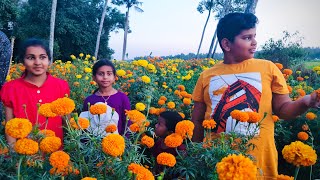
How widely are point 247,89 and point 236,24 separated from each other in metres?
0.43

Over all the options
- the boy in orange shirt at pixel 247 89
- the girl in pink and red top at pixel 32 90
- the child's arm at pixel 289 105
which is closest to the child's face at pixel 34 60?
the girl in pink and red top at pixel 32 90

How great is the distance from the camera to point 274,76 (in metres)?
1.92

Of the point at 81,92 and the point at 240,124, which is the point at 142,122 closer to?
the point at 240,124

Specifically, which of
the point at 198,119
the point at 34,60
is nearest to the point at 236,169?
the point at 198,119

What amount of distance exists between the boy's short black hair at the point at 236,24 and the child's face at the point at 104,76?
3.97 ft

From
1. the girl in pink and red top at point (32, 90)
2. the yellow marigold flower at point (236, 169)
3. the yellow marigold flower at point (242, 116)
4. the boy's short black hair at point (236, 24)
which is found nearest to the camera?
the yellow marigold flower at point (236, 169)

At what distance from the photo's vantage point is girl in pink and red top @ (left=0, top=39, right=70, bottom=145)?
7.52ft

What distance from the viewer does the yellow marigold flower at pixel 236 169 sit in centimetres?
93

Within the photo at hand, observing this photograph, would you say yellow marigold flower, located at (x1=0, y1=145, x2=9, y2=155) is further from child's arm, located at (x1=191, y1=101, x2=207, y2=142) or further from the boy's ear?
the boy's ear

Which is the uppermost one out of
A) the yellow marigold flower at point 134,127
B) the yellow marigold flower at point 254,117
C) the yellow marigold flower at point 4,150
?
the yellow marigold flower at point 254,117

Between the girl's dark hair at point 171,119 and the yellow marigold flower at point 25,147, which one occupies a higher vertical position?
the yellow marigold flower at point 25,147

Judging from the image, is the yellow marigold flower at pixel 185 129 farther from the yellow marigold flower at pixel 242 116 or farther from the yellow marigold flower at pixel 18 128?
the yellow marigold flower at pixel 18 128

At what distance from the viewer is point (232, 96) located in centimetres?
194

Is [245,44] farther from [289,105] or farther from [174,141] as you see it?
[174,141]
